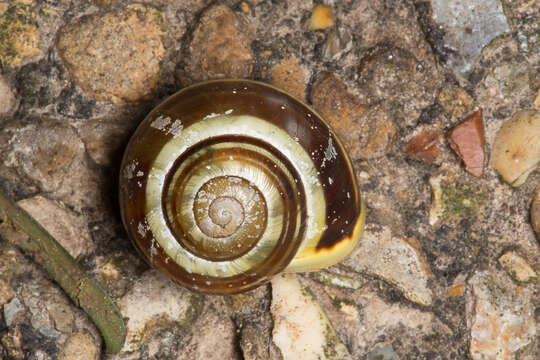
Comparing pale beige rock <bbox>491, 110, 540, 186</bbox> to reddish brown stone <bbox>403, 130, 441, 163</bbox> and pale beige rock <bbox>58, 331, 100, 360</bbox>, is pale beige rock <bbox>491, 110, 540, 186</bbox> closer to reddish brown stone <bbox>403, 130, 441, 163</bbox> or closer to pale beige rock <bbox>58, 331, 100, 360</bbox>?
reddish brown stone <bbox>403, 130, 441, 163</bbox>

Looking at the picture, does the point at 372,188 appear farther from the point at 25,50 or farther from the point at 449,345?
the point at 25,50

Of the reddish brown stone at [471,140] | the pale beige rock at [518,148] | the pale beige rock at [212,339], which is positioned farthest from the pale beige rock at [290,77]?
the pale beige rock at [212,339]

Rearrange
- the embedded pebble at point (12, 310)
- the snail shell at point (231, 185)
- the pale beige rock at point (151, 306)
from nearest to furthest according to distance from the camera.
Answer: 1. the snail shell at point (231, 185)
2. the embedded pebble at point (12, 310)
3. the pale beige rock at point (151, 306)

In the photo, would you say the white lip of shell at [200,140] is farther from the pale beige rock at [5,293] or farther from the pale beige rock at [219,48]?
the pale beige rock at [5,293]

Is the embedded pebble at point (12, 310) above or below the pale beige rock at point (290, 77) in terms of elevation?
below

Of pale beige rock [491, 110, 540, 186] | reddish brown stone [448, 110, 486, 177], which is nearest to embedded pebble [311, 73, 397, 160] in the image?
reddish brown stone [448, 110, 486, 177]

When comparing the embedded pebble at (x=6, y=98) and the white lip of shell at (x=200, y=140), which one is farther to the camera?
the embedded pebble at (x=6, y=98)

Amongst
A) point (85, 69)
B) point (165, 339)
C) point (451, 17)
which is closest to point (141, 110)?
point (85, 69)
